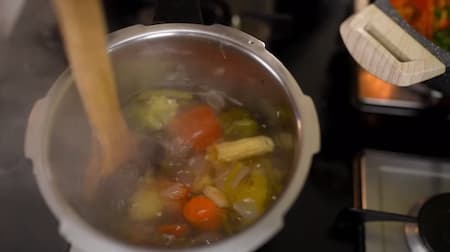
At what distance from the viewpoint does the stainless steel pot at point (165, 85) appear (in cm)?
67

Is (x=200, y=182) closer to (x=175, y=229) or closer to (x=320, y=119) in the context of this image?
(x=175, y=229)

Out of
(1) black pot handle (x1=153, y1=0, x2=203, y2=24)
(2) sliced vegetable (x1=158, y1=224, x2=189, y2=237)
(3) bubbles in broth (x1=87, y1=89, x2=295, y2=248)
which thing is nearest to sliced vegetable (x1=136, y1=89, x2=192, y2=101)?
(3) bubbles in broth (x1=87, y1=89, x2=295, y2=248)

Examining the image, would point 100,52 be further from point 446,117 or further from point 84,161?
point 446,117

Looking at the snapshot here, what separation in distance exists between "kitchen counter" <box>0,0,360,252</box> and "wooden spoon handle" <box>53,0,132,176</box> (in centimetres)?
17

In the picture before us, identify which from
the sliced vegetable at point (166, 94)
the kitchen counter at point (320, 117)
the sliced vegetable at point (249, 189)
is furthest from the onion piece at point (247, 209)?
the sliced vegetable at point (166, 94)

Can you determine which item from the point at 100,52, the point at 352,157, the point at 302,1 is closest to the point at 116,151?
the point at 100,52

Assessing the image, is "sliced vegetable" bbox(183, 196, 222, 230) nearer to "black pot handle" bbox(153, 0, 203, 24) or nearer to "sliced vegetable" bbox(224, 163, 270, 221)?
"sliced vegetable" bbox(224, 163, 270, 221)

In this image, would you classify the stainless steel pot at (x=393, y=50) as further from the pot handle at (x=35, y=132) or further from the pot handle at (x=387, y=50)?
the pot handle at (x=35, y=132)

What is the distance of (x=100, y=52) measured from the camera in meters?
0.71

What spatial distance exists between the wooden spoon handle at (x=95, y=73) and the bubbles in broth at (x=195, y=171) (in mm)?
49

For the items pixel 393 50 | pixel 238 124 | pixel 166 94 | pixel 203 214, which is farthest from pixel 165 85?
pixel 393 50

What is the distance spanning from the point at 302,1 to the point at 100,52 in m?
0.54

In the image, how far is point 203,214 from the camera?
79cm

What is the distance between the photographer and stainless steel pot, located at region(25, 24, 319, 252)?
0.67m
